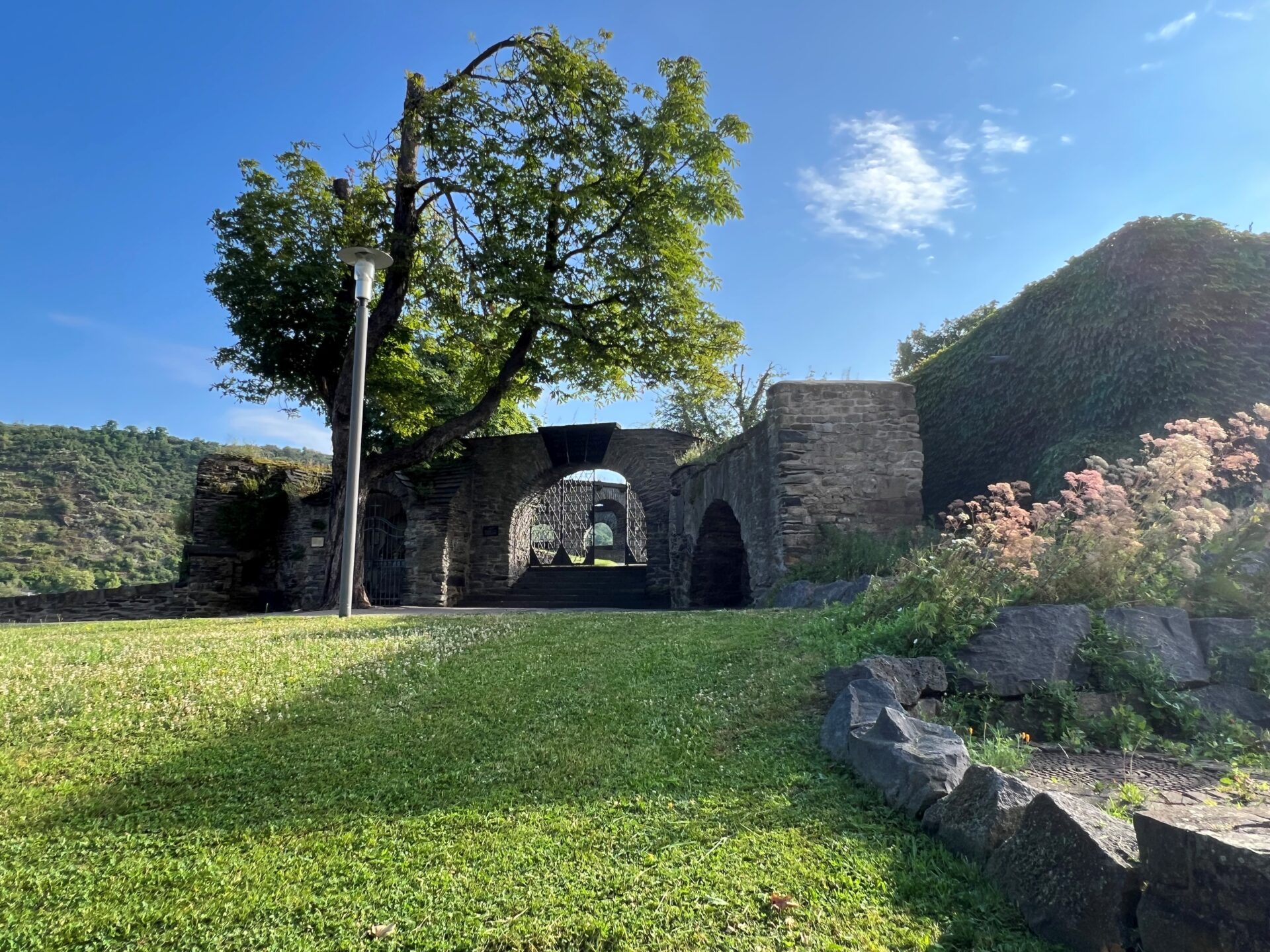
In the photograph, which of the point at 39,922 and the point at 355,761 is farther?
the point at 355,761

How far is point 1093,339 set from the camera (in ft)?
23.9

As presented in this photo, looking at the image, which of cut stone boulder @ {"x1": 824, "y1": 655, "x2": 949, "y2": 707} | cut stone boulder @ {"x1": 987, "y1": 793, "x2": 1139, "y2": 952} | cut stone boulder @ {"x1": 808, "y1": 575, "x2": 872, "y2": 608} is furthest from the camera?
cut stone boulder @ {"x1": 808, "y1": 575, "x2": 872, "y2": 608}

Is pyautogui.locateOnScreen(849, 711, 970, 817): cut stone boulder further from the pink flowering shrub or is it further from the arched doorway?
the arched doorway

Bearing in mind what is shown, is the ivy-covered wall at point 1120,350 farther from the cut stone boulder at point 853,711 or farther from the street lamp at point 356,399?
the street lamp at point 356,399

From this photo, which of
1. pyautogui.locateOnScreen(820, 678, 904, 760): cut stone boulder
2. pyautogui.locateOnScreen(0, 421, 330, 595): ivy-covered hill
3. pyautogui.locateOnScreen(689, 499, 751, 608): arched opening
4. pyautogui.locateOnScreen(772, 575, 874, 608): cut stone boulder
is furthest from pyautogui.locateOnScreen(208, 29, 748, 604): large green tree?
pyautogui.locateOnScreen(0, 421, 330, 595): ivy-covered hill

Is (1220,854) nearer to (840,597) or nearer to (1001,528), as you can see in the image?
(1001,528)

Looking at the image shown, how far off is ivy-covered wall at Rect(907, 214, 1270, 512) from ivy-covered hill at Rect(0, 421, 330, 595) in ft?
79.2

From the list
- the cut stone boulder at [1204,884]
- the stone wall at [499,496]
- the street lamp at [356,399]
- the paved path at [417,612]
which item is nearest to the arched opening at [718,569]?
the paved path at [417,612]

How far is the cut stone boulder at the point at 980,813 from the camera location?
2.13m

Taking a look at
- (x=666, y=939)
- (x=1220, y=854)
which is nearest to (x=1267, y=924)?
(x=1220, y=854)

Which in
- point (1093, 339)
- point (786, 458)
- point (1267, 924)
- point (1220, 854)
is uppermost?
point (1093, 339)

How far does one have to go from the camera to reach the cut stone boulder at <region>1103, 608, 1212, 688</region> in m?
3.67

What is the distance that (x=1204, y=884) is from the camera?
1.58 metres

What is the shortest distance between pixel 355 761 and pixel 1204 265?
8.30 metres
